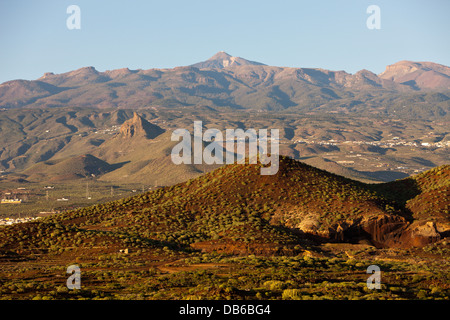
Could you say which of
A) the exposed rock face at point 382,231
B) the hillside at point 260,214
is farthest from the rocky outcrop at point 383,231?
the hillside at point 260,214

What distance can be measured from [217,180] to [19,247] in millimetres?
28802

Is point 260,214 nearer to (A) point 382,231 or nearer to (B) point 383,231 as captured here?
(A) point 382,231

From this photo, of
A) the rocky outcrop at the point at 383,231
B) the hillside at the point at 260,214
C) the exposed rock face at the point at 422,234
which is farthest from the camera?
the rocky outcrop at the point at 383,231

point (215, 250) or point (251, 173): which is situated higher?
point (251, 173)

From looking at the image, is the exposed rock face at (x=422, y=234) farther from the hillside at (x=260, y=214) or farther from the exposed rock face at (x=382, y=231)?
the hillside at (x=260, y=214)

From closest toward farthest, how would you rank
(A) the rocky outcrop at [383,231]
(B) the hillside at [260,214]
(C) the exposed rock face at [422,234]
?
(C) the exposed rock face at [422,234]
(B) the hillside at [260,214]
(A) the rocky outcrop at [383,231]

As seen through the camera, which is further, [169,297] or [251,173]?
[251,173]

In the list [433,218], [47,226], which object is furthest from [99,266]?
[433,218]

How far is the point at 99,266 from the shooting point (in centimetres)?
5641

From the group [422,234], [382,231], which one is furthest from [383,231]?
[422,234]

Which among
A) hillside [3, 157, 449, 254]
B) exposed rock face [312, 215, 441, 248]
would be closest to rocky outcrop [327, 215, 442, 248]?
exposed rock face [312, 215, 441, 248]

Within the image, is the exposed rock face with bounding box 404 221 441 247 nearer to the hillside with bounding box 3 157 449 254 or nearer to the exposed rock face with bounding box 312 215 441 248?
the exposed rock face with bounding box 312 215 441 248

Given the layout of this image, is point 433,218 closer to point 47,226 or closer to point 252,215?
point 252,215

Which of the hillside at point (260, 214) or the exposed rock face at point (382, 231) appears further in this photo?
the exposed rock face at point (382, 231)
